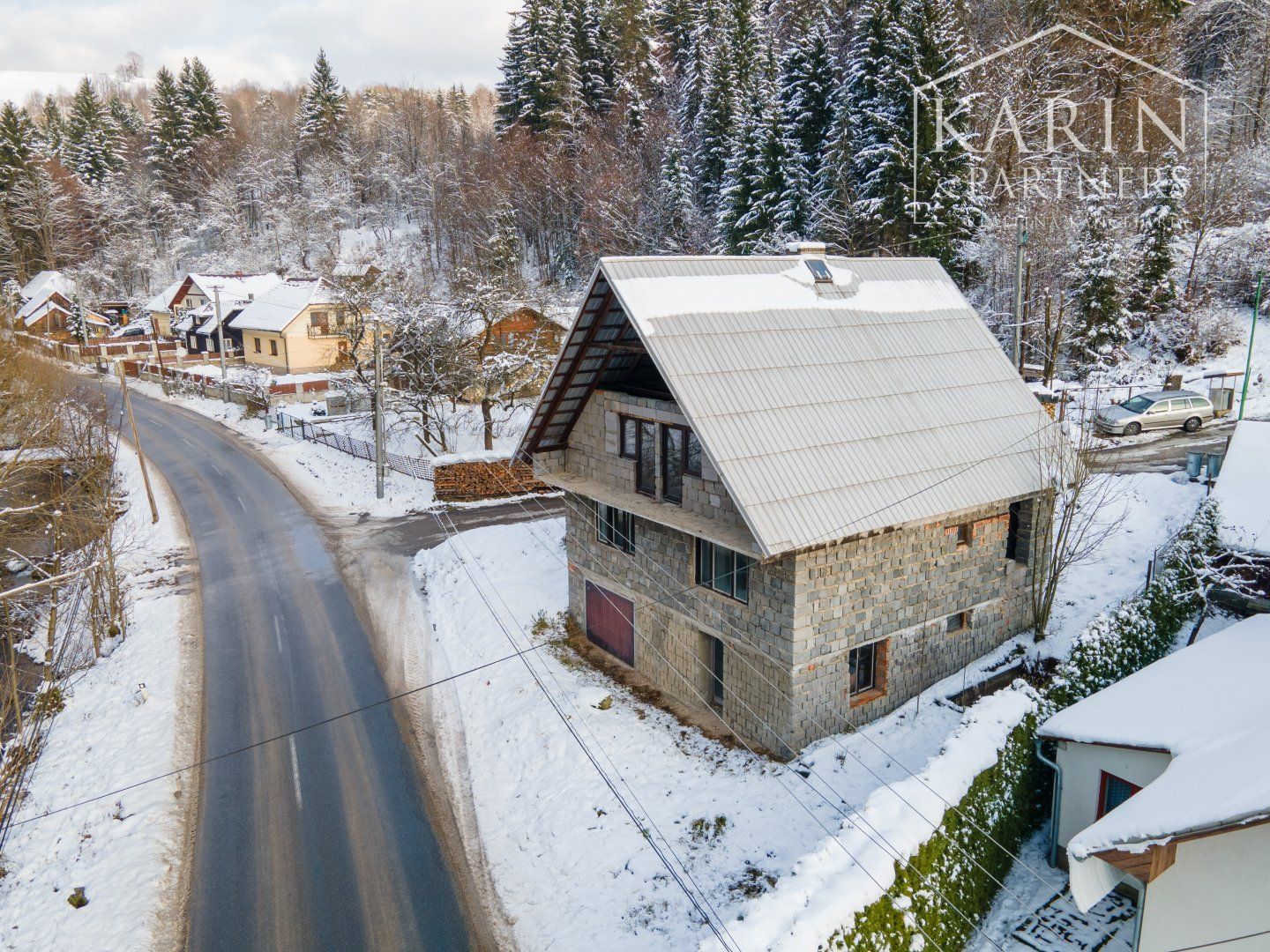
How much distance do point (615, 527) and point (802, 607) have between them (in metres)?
6.34

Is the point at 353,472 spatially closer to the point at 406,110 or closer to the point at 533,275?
the point at 533,275

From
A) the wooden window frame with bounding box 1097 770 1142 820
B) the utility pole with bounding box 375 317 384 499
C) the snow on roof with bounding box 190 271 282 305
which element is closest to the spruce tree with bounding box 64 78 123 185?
the snow on roof with bounding box 190 271 282 305

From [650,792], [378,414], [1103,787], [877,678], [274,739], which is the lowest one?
[274,739]

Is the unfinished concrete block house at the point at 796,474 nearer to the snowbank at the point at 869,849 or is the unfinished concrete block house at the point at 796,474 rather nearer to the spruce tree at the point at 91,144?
the snowbank at the point at 869,849

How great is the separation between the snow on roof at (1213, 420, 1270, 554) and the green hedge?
52 centimetres

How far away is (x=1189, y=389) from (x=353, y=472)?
40.3 m

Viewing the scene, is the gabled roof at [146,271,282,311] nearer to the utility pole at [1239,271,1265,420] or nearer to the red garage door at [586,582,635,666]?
the red garage door at [586,582,635,666]

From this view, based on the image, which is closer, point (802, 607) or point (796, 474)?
point (796, 474)

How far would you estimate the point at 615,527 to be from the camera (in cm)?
2017

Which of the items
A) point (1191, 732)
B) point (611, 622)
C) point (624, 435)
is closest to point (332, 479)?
point (611, 622)

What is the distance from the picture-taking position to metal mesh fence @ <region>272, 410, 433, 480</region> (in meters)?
38.5

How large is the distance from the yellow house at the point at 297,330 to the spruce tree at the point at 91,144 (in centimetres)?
4990

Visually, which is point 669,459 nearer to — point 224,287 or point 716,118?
point 716,118

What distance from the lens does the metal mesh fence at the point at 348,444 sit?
126 ft
